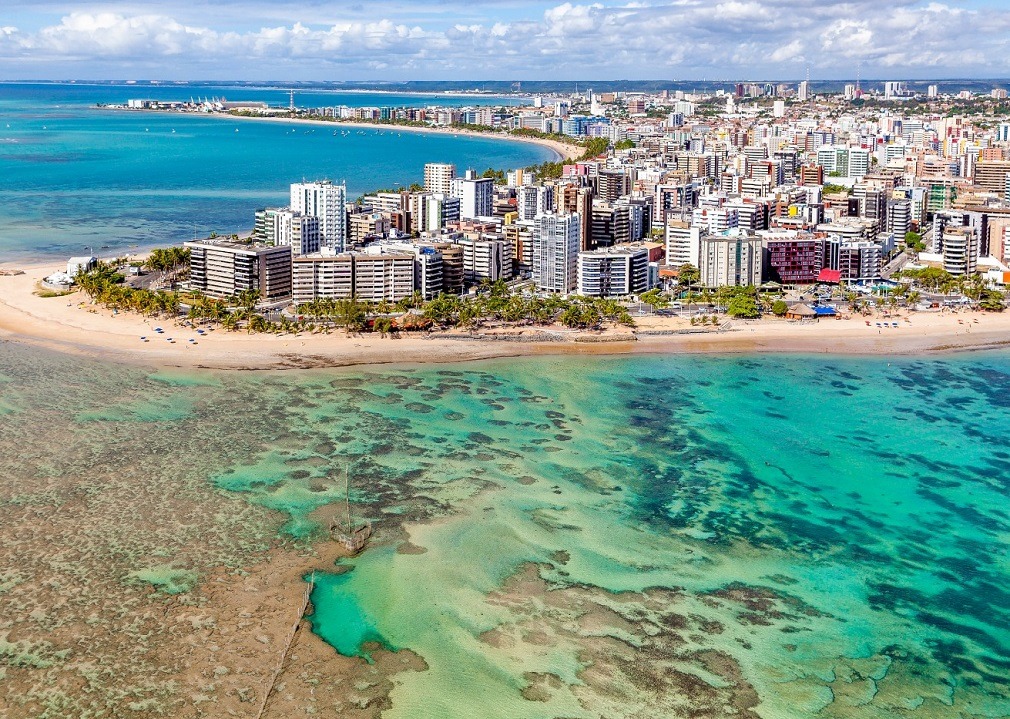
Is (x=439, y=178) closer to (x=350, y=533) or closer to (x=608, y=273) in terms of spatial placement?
(x=608, y=273)

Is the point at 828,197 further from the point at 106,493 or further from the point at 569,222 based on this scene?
the point at 106,493

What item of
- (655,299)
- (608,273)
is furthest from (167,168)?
(655,299)

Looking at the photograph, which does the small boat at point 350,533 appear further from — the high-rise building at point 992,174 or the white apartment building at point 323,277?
the high-rise building at point 992,174

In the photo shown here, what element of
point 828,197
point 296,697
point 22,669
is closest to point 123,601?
point 22,669

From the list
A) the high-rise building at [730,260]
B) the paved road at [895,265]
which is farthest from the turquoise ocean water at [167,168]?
the paved road at [895,265]

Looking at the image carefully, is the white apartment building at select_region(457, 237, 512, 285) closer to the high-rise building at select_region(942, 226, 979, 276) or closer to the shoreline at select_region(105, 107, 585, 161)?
the high-rise building at select_region(942, 226, 979, 276)

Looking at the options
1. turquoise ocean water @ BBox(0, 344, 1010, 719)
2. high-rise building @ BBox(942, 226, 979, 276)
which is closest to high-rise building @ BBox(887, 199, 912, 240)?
high-rise building @ BBox(942, 226, 979, 276)
